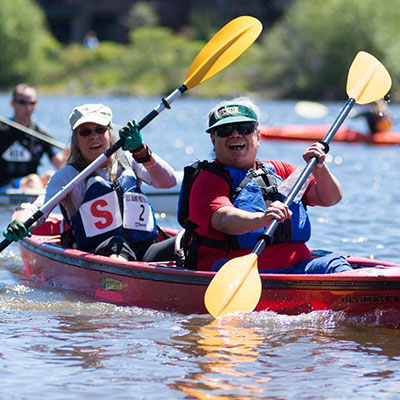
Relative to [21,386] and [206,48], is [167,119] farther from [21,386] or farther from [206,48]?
[21,386]

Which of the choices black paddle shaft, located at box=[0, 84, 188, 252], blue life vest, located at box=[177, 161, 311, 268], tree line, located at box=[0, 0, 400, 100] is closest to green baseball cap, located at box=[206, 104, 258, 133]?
blue life vest, located at box=[177, 161, 311, 268]

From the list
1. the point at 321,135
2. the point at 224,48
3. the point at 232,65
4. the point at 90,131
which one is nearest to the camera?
the point at 90,131

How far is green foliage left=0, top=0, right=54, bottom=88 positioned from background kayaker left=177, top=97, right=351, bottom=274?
55.8 m

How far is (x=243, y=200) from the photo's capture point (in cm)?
548

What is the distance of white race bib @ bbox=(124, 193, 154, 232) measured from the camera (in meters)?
6.32

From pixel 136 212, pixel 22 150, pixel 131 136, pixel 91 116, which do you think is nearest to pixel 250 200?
pixel 131 136

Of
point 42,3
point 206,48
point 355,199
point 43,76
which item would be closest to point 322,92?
point 43,76

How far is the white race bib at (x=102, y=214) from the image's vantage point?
20.7ft

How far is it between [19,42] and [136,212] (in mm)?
56138

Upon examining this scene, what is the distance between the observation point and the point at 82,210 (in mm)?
6320

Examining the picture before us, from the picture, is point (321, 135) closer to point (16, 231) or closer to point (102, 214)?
point (102, 214)

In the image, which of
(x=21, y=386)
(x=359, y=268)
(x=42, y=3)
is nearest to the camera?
(x=21, y=386)

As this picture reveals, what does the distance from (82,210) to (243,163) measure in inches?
50.1

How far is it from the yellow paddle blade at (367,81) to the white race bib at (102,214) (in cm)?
159
